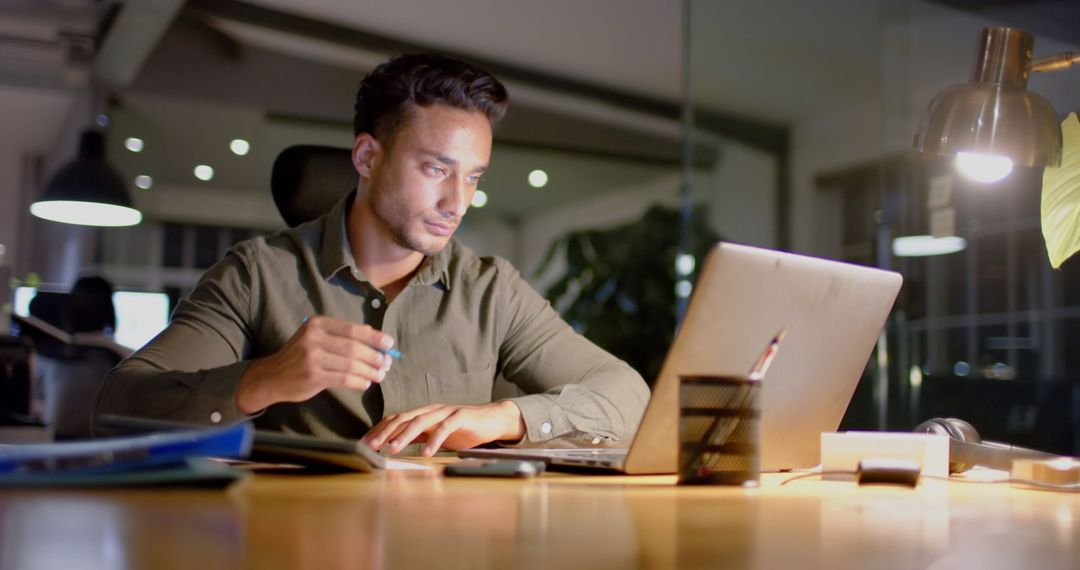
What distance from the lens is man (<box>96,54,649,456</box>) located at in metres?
1.63

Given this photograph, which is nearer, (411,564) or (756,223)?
(411,564)

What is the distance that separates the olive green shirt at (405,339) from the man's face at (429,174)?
2.7 inches

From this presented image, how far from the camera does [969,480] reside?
1214 mm

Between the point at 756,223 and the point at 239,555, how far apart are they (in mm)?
5238

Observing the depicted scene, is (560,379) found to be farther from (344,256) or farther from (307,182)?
(307,182)

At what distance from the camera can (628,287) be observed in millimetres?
6258

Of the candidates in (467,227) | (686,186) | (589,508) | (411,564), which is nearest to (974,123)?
(589,508)

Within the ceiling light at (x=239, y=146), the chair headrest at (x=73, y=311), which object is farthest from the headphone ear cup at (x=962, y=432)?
the ceiling light at (x=239, y=146)

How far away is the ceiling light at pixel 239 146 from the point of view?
628 centimetres

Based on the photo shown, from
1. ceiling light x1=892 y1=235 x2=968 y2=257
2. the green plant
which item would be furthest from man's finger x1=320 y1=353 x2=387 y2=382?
the green plant

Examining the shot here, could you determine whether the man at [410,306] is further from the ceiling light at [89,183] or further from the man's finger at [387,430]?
the ceiling light at [89,183]

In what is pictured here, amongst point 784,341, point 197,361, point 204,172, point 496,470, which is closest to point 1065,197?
point 784,341

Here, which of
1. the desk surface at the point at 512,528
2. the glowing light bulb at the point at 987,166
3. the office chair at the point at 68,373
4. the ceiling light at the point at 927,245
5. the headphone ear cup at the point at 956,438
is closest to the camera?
the desk surface at the point at 512,528

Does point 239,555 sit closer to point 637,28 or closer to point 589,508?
point 589,508
